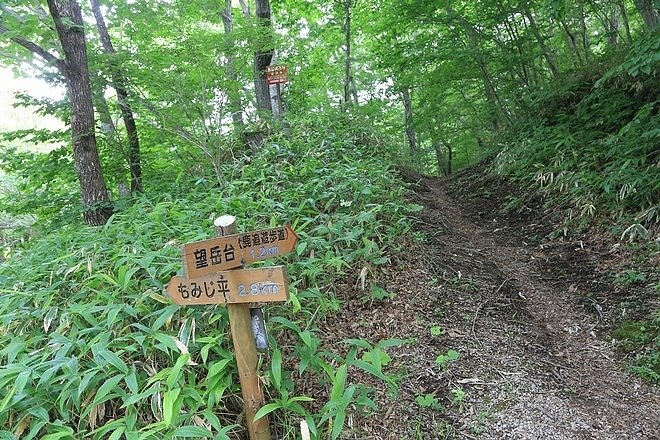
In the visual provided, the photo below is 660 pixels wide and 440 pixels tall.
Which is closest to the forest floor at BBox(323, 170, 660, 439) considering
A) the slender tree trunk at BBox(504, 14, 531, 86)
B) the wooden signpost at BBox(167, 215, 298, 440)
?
the wooden signpost at BBox(167, 215, 298, 440)

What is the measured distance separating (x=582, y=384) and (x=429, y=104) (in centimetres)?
857

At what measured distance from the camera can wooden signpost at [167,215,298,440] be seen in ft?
6.65

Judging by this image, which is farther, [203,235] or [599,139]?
[599,139]

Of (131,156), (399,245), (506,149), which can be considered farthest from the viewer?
(506,149)

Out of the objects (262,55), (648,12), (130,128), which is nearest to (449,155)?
(648,12)

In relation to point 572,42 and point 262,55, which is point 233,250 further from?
point 572,42

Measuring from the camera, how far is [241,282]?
2.06 m

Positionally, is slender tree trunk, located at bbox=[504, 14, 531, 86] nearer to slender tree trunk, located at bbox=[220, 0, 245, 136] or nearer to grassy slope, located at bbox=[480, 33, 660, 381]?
grassy slope, located at bbox=[480, 33, 660, 381]

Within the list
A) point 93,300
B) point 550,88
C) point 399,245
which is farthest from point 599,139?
point 93,300

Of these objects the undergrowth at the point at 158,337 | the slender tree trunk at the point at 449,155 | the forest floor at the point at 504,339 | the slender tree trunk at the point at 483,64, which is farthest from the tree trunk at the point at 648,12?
the slender tree trunk at the point at 449,155

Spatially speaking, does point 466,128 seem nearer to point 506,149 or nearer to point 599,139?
point 506,149

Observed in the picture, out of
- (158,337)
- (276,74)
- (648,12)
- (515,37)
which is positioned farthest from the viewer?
(515,37)

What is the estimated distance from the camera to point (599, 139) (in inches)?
235

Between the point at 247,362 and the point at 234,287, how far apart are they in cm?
42
